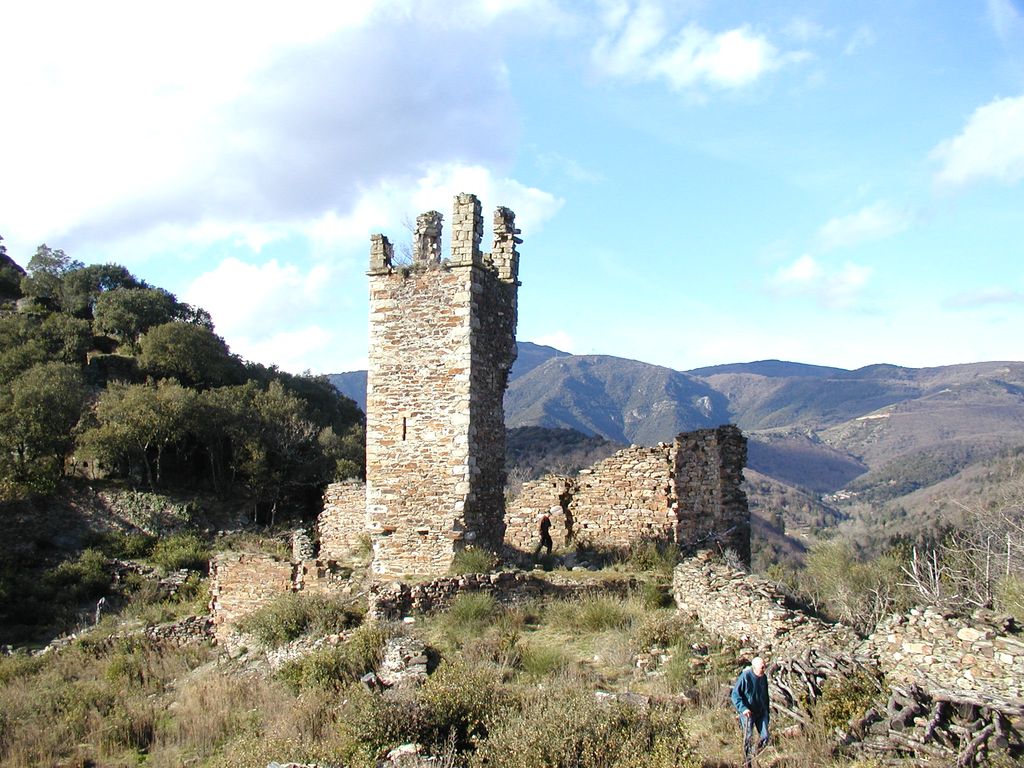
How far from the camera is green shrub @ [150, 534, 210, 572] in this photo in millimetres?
22164

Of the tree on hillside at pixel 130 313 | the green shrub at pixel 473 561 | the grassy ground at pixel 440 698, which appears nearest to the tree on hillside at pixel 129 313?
the tree on hillside at pixel 130 313

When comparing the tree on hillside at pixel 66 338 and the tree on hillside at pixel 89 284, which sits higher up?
the tree on hillside at pixel 89 284

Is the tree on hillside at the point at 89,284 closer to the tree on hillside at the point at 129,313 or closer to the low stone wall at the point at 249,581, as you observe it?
the tree on hillside at the point at 129,313

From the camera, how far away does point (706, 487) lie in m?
15.2

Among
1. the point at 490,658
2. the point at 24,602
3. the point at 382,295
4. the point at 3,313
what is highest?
the point at 3,313

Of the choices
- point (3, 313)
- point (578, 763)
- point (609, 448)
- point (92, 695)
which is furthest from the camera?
point (609, 448)

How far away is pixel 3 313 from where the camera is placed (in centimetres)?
3909

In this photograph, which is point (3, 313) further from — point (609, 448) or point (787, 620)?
point (787, 620)

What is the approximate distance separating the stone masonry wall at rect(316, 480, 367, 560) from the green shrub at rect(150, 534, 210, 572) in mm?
4762

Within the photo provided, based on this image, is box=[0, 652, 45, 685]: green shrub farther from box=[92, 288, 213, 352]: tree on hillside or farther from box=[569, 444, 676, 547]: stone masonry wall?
box=[92, 288, 213, 352]: tree on hillside

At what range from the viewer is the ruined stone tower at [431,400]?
13320 millimetres

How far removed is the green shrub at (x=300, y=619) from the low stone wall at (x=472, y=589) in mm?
458

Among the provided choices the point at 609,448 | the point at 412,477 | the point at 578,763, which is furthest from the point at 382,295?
the point at 609,448

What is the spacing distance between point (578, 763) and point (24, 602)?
17.2 metres
